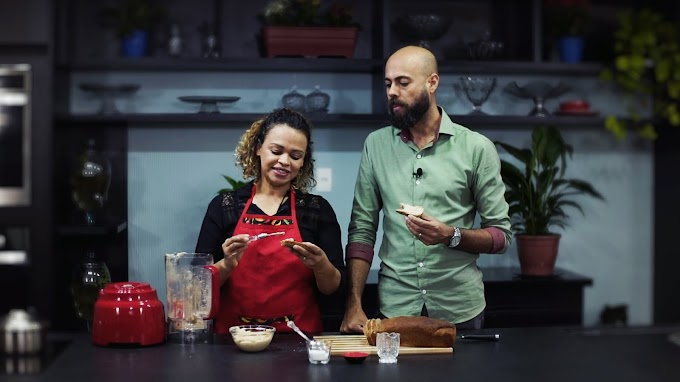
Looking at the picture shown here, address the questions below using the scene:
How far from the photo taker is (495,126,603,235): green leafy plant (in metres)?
4.49

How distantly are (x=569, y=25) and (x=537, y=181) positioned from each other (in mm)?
A: 805

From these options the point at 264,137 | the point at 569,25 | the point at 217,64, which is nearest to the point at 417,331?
the point at 264,137

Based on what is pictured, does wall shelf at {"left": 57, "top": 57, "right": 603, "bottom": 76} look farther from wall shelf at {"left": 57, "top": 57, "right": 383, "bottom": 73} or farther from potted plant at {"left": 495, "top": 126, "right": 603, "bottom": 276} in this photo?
potted plant at {"left": 495, "top": 126, "right": 603, "bottom": 276}

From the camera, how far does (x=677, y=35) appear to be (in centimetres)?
474

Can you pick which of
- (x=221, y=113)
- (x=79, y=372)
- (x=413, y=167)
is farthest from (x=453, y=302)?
(x=221, y=113)

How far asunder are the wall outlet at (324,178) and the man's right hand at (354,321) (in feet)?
5.86

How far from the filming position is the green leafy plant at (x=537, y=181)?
449 cm

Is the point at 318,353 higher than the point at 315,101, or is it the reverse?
the point at 315,101

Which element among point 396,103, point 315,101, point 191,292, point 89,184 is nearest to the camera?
point 191,292

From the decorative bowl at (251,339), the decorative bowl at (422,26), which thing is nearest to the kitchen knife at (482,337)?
the decorative bowl at (251,339)

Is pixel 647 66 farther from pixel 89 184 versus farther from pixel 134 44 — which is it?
pixel 89 184

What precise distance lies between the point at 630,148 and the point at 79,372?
349 cm

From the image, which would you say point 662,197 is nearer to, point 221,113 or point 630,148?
point 630,148

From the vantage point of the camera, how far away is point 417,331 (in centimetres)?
257
